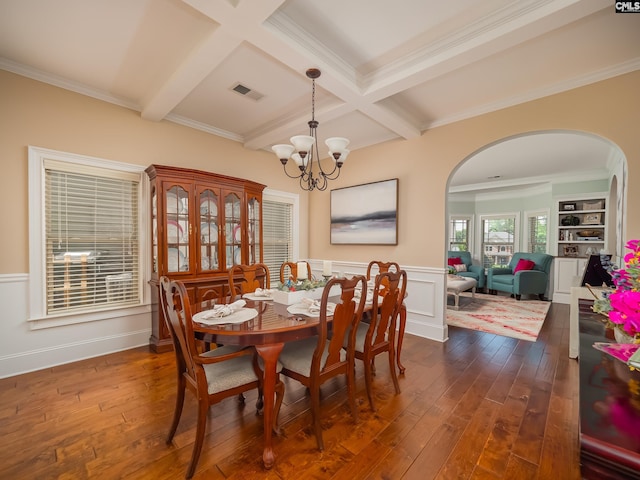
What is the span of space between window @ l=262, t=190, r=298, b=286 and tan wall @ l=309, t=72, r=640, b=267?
41 centimetres

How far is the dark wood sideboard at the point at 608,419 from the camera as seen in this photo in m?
0.61

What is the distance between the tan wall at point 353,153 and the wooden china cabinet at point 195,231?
51cm

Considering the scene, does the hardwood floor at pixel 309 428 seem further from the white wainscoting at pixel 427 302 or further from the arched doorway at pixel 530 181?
the arched doorway at pixel 530 181

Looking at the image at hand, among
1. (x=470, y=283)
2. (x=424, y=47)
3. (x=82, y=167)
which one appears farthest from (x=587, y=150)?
(x=82, y=167)

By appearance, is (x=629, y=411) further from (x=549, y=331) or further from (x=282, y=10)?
(x=549, y=331)

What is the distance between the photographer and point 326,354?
206 centimetres

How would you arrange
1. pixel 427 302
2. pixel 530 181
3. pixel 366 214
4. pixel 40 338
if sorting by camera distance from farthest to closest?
pixel 530 181 < pixel 366 214 < pixel 427 302 < pixel 40 338

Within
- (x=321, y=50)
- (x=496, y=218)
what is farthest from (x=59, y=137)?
(x=496, y=218)

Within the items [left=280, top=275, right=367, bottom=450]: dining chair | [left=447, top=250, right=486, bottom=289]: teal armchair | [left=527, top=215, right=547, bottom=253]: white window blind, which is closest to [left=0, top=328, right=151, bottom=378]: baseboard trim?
[left=280, top=275, right=367, bottom=450]: dining chair

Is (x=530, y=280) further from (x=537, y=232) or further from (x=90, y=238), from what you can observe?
(x=90, y=238)

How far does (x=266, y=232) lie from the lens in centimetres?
476

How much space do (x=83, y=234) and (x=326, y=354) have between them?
2.88 meters

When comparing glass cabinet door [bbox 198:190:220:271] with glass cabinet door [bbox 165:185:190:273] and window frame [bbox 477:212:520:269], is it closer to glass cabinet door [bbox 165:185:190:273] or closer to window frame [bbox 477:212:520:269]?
glass cabinet door [bbox 165:185:190:273]

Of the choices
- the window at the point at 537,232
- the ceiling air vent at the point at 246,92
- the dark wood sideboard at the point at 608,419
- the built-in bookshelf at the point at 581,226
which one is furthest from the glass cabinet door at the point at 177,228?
the window at the point at 537,232
